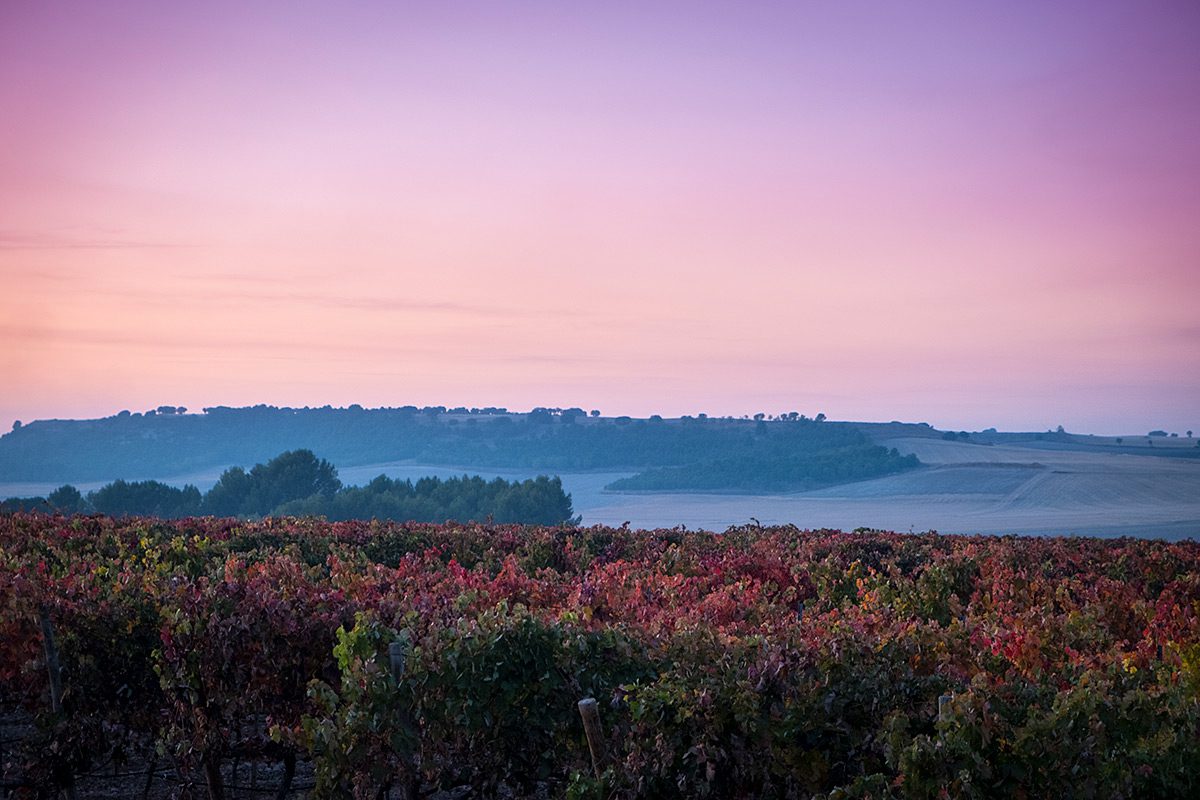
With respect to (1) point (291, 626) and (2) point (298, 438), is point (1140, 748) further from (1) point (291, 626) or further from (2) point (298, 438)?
(2) point (298, 438)

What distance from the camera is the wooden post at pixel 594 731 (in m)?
5.03

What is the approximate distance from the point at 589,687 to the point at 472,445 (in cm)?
12449

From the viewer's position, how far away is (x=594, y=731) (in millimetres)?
5105

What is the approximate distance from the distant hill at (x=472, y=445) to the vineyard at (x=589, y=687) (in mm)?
107404

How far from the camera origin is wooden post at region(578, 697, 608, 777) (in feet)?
16.5

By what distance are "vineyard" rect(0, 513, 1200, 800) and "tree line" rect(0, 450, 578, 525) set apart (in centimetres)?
6184

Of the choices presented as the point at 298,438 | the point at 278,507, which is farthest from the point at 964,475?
the point at 298,438

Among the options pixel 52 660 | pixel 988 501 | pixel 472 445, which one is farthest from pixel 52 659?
pixel 472 445

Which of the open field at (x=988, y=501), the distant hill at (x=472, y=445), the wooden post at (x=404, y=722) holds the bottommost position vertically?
the open field at (x=988, y=501)

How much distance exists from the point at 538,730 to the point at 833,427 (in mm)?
127107

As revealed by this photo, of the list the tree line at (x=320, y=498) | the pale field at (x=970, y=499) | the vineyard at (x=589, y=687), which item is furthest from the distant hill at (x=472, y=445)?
the vineyard at (x=589, y=687)

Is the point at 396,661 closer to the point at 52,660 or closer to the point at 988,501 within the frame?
the point at 52,660

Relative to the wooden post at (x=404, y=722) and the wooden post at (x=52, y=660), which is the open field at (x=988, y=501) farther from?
the wooden post at (x=404, y=722)

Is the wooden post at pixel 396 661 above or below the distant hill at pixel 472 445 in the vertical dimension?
below
